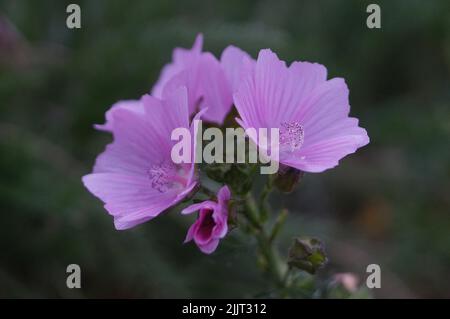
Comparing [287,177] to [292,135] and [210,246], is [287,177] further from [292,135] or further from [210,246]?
[210,246]

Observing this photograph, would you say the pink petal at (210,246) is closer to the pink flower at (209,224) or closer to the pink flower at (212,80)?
the pink flower at (209,224)

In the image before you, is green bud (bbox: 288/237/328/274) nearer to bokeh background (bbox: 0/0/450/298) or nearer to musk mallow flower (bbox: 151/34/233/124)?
musk mallow flower (bbox: 151/34/233/124)

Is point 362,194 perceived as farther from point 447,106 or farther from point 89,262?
point 89,262

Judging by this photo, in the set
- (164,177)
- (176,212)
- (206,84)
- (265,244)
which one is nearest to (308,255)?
(265,244)

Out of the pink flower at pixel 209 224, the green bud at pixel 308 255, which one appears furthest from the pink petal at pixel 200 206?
the green bud at pixel 308 255

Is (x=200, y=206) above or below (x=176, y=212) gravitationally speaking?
below
